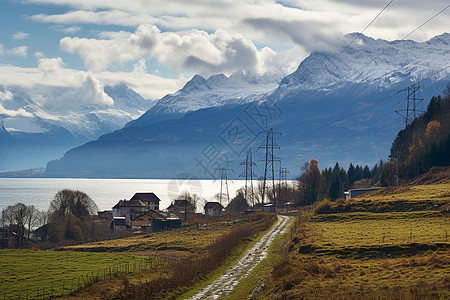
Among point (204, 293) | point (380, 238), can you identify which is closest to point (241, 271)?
point (204, 293)

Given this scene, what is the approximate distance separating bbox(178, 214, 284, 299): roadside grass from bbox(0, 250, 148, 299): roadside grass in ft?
31.6

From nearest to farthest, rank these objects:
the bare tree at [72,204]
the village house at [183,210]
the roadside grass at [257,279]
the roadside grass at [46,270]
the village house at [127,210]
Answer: the roadside grass at [257,279], the roadside grass at [46,270], the bare tree at [72,204], the village house at [127,210], the village house at [183,210]

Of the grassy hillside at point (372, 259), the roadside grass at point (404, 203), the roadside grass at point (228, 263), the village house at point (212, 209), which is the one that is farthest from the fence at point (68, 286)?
the village house at point (212, 209)

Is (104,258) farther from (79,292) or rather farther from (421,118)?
(421,118)

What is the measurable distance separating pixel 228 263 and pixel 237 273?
7.00 m

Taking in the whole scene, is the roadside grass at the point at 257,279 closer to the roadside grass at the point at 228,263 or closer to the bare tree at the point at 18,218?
the roadside grass at the point at 228,263

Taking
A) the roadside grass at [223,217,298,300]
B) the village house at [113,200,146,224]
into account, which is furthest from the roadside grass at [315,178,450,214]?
the village house at [113,200,146,224]

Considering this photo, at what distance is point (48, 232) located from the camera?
12244 centimetres

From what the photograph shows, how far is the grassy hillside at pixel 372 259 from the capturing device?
31.7 m

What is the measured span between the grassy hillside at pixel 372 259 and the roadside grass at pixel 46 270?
1846 centimetres

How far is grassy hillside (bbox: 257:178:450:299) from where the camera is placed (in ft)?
104

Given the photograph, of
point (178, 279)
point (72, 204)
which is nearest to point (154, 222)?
point (72, 204)

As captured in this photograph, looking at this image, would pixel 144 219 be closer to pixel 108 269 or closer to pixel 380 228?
pixel 108 269

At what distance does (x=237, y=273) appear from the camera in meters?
49.6
